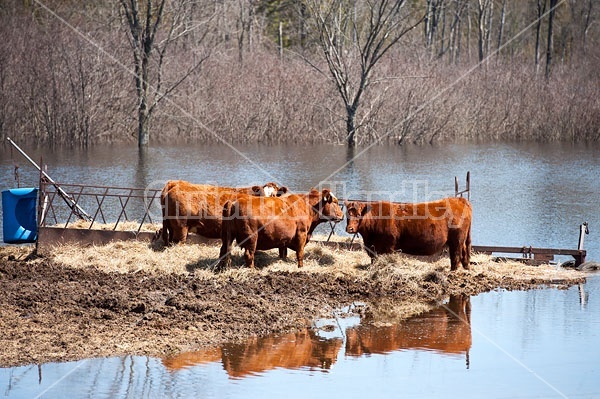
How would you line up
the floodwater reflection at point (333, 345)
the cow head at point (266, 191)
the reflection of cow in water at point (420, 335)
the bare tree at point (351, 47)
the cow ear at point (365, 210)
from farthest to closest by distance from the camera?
the bare tree at point (351, 47), the cow head at point (266, 191), the cow ear at point (365, 210), the reflection of cow in water at point (420, 335), the floodwater reflection at point (333, 345)

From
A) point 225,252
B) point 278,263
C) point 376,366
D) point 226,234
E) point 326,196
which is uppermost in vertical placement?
point 326,196

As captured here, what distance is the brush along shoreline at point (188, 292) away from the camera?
40.2 ft

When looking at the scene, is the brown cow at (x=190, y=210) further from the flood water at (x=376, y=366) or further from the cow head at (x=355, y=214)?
the flood water at (x=376, y=366)

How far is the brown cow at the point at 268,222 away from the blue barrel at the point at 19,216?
4.22 meters

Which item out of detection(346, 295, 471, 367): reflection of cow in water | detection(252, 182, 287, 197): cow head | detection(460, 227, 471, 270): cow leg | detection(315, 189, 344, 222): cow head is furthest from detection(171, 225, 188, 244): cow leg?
detection(460, 227, 471, 270): cow leg

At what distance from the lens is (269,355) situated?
40.3ft

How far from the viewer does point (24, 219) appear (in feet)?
57.6

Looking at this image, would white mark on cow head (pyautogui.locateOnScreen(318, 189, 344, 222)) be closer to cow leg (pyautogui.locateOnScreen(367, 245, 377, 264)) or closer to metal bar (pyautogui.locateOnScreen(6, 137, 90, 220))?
cow leg (pyautogui.locateOnScreen(367, 245, 377, 264))

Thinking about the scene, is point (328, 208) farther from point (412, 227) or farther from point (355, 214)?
point (412, 227)

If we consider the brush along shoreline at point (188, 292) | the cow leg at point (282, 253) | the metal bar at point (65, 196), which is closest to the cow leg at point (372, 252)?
the brush along shoreline at point (188, 292)

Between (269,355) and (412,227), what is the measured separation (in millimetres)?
4542

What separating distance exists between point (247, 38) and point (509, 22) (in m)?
27.5

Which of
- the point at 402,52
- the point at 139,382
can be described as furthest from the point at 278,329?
Answer: the point at 402,52

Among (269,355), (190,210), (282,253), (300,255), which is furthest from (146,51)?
(269,355)
